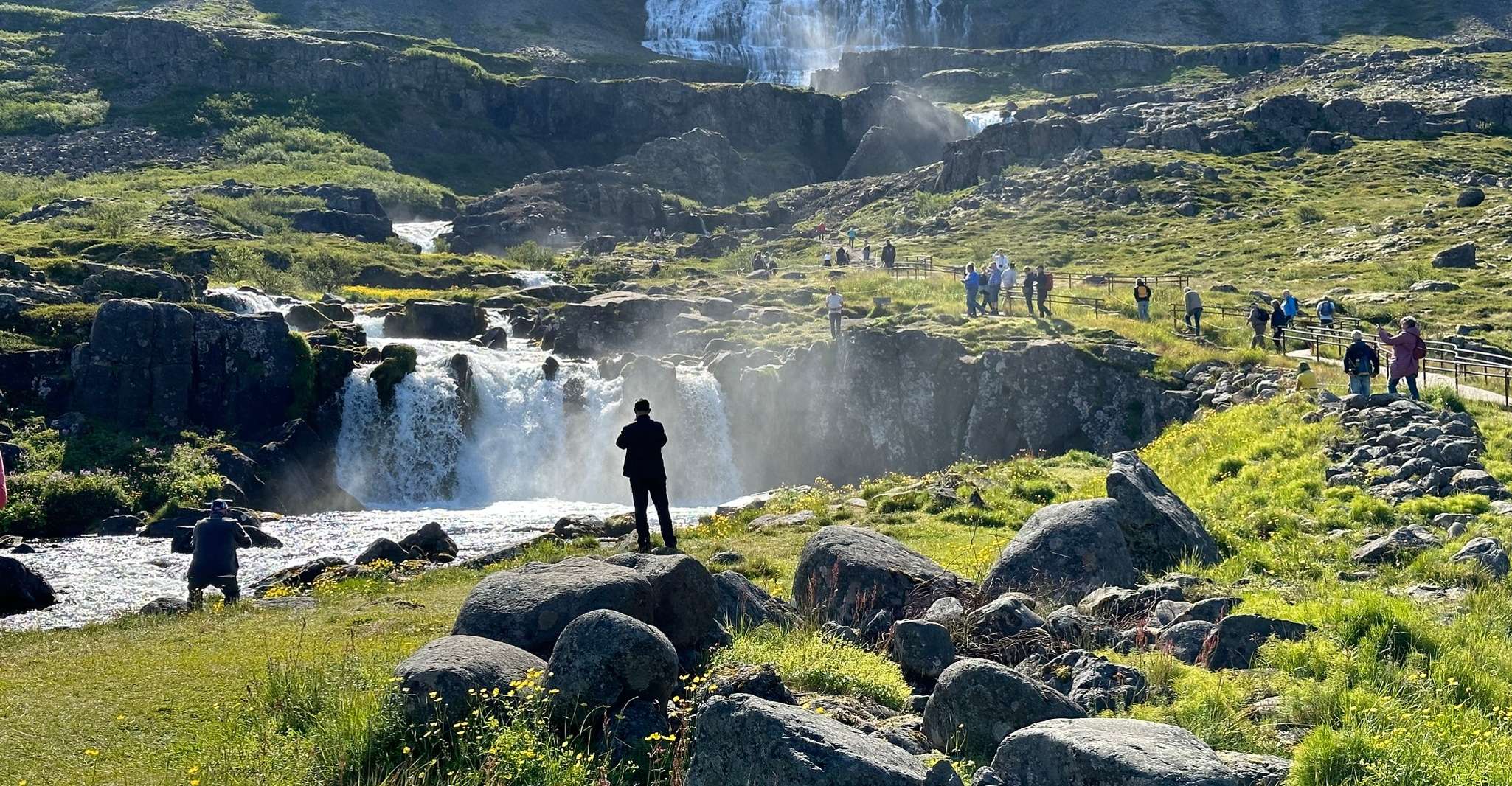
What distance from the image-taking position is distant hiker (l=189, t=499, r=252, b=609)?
66.9 ft

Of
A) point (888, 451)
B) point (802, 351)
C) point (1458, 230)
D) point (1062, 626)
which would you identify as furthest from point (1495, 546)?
point (1458, 230)

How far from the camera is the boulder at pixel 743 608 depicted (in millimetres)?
12602

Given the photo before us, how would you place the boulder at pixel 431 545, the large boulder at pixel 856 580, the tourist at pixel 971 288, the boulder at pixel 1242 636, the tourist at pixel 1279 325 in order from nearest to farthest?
the boulder at pixel 1242 636
the large boulder at pixel 856 580
the boulder at pixel 431 545
the tourist at pixel 1279 325
the tourist at pixel 971 288

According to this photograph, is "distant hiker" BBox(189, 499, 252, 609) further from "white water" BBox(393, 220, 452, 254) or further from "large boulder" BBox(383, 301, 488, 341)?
"white water" BBox(393, 220, 452, 254)

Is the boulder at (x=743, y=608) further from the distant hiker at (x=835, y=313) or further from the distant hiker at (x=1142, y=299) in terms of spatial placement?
the distant hiker at (x=1142, y=299)

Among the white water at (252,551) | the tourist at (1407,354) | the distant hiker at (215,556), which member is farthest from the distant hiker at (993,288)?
the distant hiker at (215,556)

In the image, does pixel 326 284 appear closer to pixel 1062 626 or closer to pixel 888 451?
pixel 888 451

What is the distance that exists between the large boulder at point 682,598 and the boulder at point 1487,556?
9160 mm

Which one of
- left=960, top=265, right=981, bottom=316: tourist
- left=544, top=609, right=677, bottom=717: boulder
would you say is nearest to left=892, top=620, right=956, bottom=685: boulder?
left=544, top=609, right=677, bottom=717: boulder

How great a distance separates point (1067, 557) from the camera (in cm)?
1504

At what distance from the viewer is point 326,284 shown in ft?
222

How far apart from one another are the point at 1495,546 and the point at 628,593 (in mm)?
10643

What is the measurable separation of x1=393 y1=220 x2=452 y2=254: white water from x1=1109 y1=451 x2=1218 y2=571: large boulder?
79.1 metres

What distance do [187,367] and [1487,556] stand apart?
3982 cm
